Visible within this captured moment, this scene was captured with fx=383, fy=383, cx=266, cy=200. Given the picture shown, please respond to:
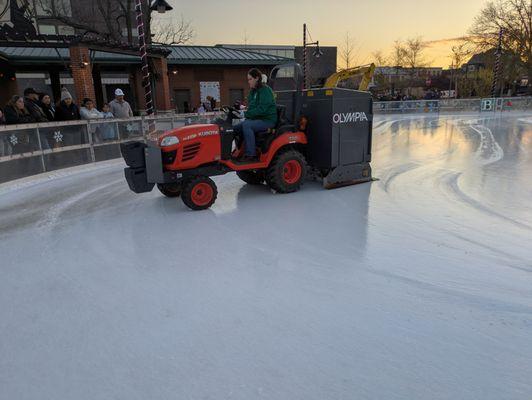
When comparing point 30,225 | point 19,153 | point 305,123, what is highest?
point 305,123

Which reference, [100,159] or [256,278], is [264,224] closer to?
[256,278]

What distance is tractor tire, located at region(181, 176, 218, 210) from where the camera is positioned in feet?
15.1

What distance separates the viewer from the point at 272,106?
5.03m

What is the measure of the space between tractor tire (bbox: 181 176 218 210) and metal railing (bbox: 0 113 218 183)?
1.06 metres

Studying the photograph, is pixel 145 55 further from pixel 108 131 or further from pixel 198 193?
pixel 198 193

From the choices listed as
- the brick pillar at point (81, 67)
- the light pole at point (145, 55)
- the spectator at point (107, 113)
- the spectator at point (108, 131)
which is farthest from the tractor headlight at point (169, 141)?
the brick pillar at point (81, 67)

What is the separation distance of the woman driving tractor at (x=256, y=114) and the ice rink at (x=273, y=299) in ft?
2.79

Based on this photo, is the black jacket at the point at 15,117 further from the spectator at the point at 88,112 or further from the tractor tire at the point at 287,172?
the tractor tire at the point at 287,172

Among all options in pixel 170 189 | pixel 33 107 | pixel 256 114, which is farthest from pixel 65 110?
pixel 256 114

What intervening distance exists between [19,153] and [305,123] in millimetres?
4939

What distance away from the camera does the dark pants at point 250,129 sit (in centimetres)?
497

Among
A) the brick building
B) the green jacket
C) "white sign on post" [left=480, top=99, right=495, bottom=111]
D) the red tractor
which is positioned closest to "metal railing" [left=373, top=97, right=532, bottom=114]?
"white sign on post" [left=480, top=99, right=495, bottom=111]

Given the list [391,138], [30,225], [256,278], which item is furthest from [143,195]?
[391,138]

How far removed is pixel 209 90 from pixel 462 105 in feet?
53.8
